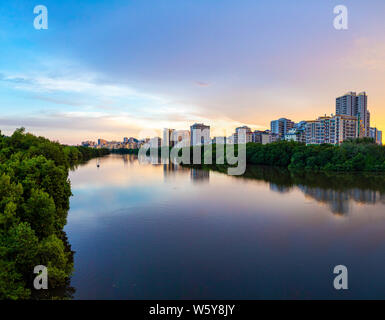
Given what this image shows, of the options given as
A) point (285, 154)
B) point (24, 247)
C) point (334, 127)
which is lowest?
point (24, 247)

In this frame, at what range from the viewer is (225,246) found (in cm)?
869

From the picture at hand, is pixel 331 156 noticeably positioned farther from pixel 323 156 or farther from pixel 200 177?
pixel 200 177

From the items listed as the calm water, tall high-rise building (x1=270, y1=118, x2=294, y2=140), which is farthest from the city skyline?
the calm water

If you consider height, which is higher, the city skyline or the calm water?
the city skyline

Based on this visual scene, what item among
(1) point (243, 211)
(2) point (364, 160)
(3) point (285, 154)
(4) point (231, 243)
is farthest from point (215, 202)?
(3) point (285, 154)

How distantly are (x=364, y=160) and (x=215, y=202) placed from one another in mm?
24815

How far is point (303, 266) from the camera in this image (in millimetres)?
7320

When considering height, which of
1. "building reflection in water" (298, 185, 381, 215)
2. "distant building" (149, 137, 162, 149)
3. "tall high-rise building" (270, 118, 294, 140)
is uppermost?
"tall high-rise building" (270, 118, 294, 140)

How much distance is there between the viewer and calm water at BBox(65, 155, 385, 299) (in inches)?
245

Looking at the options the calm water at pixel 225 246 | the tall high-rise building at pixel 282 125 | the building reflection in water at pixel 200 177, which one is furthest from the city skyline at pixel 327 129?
the calm water at pixel 225 246

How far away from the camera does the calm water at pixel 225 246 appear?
6230mm

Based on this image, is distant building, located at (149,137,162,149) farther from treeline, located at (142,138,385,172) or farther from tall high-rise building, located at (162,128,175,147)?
treeline, located at (142,138,385,172)
